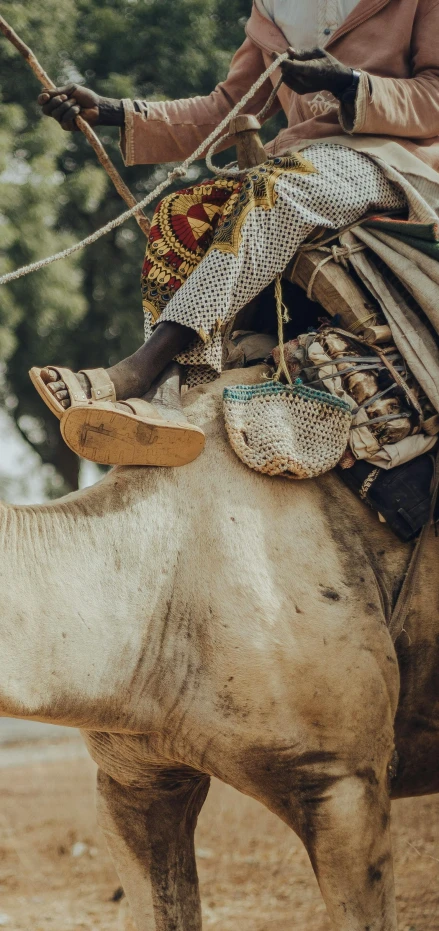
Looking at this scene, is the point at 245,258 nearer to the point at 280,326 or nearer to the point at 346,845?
the point at 280,326

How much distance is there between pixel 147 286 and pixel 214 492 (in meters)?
0.91

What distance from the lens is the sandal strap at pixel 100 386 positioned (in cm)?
325

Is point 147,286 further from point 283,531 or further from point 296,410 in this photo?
point 283,531

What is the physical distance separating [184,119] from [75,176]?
843cm

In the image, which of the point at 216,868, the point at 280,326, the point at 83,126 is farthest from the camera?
the point at 216,868

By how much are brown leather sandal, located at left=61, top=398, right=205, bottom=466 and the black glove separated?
4.89 ft

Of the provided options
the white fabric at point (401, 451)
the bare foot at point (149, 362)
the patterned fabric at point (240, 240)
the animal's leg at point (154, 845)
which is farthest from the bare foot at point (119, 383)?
the animal's leg at point (154, 845)

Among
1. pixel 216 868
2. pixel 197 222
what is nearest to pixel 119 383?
pixel 197 222

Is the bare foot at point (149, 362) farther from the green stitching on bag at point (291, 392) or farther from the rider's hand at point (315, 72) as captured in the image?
the rider's hand at point (315, 72)

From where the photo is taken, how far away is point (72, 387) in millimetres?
3176

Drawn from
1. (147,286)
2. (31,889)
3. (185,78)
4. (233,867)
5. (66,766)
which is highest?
(147,286)

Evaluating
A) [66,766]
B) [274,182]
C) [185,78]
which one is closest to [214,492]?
[274,182]

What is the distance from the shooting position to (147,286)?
389cm

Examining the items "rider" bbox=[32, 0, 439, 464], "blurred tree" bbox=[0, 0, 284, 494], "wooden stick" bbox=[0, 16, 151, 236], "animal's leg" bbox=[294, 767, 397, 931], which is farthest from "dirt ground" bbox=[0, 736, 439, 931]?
"blurred tree" bbox=[0, 0, 284, 494]
